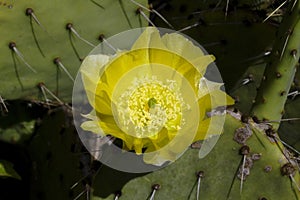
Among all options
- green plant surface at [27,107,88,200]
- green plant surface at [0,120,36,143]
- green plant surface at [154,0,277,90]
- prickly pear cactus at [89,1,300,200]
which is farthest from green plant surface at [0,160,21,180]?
green plant surface at [154,0,277,90]

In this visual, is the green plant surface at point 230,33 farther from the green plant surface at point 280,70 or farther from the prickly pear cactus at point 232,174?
the prickly pear cactus at point 232,174

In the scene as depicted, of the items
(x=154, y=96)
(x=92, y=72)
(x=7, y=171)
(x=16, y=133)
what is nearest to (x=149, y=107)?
(x=154, y=96)

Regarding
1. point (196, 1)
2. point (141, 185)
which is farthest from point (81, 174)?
point (196, 1)

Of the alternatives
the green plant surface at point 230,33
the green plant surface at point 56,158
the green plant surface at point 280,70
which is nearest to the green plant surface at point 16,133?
the green plant surface at point 56,158

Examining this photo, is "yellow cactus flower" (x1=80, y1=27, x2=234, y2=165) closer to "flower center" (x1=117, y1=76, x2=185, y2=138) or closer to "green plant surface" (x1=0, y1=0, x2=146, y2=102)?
"flower center" (x1=117, y1=76, x2=185, y2=138)

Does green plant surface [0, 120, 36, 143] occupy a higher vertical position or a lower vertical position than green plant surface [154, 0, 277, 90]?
lower

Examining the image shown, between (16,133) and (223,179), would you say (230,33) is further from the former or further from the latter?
(16,133)
